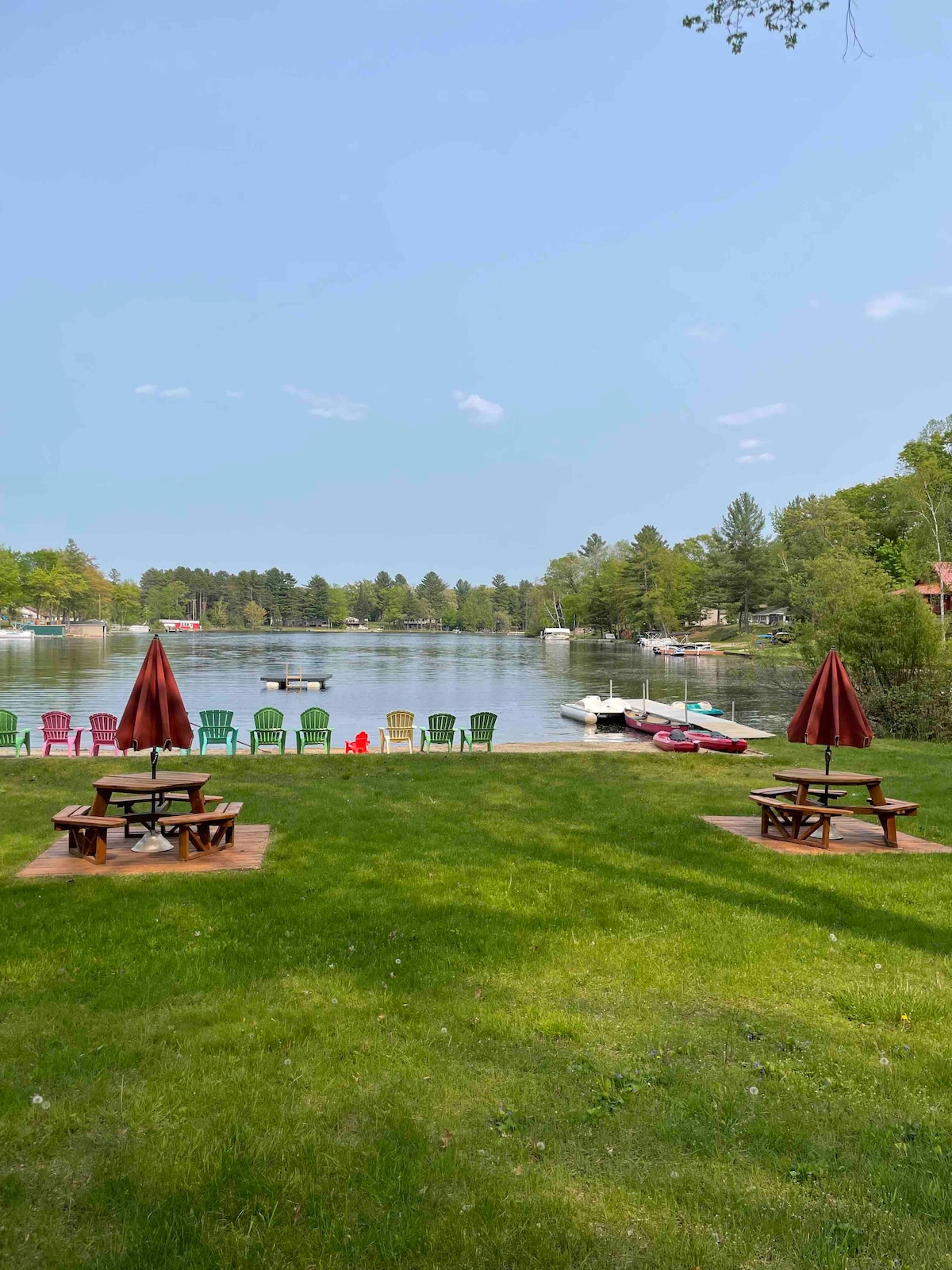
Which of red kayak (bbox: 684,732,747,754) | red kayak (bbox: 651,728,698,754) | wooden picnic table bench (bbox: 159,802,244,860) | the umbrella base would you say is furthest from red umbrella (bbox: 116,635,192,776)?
red kayak (bbox: 651,728,698,754)

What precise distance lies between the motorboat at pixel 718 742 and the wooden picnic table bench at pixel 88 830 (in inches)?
670

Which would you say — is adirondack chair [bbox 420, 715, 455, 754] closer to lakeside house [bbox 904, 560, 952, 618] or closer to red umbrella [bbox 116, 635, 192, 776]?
red umbrella [bbox 116, 635, 192, 776]

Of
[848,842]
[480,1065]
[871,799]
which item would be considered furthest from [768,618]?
[480,1065]

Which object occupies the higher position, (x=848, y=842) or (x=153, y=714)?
(x=153, y=714)

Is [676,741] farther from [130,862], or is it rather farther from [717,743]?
[130,862]

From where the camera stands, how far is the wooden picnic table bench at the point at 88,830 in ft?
24.7

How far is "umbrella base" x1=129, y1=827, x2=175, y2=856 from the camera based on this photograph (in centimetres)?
810

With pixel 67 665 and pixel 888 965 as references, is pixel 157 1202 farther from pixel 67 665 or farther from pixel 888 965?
pixel 67 665

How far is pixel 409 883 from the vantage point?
7109 mm

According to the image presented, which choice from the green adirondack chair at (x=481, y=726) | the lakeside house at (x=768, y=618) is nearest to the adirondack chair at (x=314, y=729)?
the green adirondack chair at (x=481, y=726)

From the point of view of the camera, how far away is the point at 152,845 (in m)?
8.16

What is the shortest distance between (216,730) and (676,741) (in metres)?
13.1

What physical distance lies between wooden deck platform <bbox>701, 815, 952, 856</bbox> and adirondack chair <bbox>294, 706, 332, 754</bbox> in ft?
37.1

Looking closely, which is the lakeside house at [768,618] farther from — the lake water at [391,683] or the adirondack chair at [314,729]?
the adirondack chair at [314,729]
